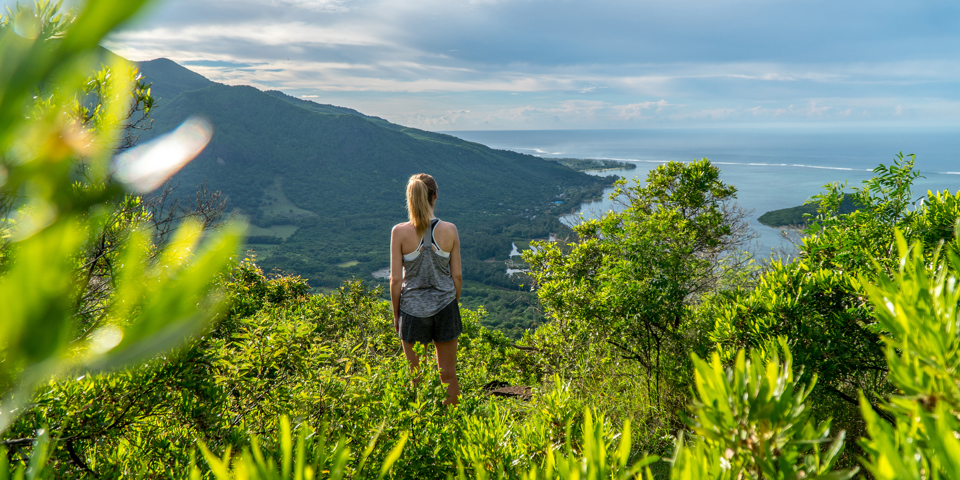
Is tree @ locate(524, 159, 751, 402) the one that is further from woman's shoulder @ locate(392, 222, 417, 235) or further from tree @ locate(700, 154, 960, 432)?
woman's shoulder @ locate(392, 222, 417, 235)

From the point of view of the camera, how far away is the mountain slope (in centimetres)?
6762

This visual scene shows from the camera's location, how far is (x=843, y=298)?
8.61 feet

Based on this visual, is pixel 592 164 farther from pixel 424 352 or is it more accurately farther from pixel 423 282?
pixel 424 352

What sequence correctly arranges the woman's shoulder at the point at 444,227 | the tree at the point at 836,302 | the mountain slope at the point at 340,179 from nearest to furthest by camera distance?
the tree at the point at 836,302
the woman's shoulder at the point at 444,227
the mountain slope at the point at 340,179

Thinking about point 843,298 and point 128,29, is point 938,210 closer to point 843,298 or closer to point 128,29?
point 843,298

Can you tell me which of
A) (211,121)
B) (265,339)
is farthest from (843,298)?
Answer: (211,121)

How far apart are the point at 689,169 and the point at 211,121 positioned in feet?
424

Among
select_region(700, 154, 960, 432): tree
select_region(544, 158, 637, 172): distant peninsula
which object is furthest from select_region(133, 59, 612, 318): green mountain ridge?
select_region(700, 154, 960, 432): tree

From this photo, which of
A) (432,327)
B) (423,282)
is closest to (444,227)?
(423,282)

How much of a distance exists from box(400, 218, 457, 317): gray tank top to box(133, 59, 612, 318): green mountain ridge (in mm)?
50000

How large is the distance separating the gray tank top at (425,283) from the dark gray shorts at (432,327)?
0.15 feet

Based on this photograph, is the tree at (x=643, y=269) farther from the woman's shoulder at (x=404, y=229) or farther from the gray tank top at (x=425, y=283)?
the woman's shoulder at (x=404, y=229)

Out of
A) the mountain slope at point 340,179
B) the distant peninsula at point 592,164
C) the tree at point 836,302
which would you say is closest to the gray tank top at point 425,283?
the tree at point 836,302

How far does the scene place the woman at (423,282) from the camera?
10.5 feet
